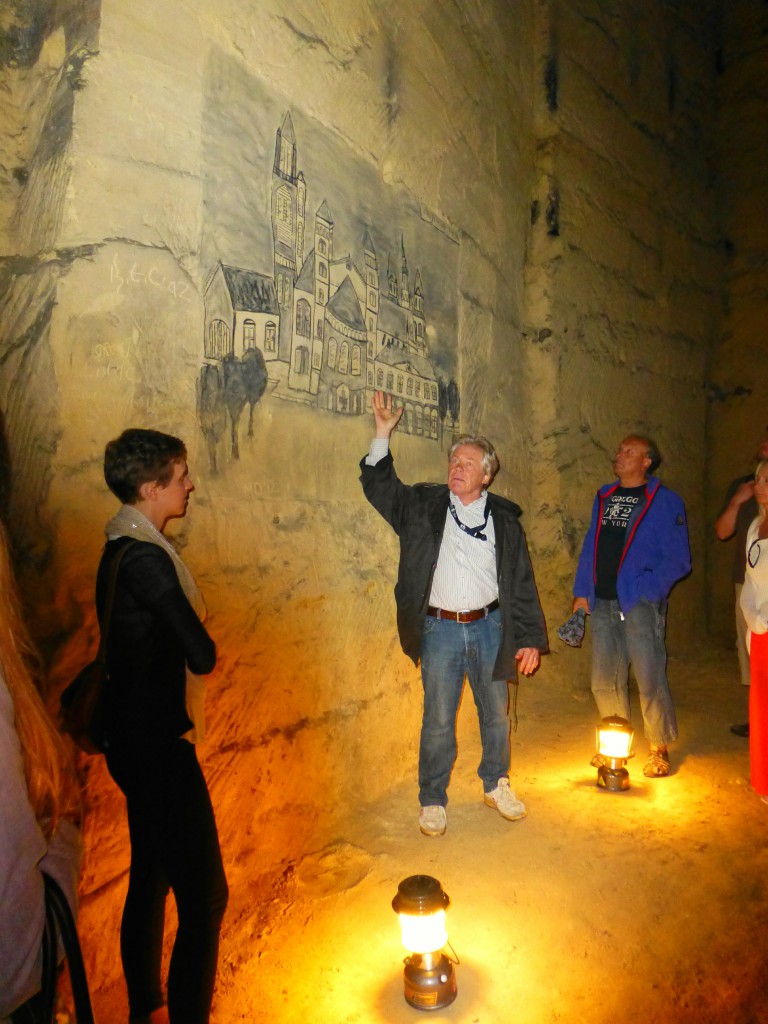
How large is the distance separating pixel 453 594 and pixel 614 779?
1413mm

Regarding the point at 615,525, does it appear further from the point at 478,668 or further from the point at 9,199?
the point at 9,199

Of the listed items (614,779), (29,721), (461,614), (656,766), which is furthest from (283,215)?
(656,766)

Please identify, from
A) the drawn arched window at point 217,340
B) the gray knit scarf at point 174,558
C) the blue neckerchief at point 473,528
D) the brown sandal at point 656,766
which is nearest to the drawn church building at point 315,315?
the drawn arched window at point 217,340

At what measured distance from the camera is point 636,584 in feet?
12.3

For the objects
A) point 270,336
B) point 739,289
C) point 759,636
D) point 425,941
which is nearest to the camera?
point 425,941

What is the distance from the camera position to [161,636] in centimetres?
162

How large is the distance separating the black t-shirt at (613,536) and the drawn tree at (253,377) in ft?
7.37

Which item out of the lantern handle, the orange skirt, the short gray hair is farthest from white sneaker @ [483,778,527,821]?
the short gray hair

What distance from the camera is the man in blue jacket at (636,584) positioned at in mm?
3742

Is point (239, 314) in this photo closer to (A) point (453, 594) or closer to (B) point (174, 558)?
(B) point (174, 558)

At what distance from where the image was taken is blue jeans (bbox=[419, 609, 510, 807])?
3072 millimetres

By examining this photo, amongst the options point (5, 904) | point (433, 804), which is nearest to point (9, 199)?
point (5, 904)

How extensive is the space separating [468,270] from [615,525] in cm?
181

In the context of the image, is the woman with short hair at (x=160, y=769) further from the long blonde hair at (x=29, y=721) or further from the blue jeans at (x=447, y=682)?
the blue jeans at (x=447, y=682)
